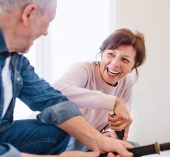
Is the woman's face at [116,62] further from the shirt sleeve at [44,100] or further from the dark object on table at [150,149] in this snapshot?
the dark object on table at [150,149]

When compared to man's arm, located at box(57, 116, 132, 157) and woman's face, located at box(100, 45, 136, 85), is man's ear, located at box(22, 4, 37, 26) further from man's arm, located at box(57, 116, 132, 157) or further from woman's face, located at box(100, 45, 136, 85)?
woman's face, located at box(100, 45, 136, 85)

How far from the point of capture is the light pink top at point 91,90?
1236mm

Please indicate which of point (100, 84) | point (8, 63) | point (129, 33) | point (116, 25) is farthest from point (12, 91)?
point (116, 25)

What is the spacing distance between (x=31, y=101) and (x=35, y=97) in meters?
0.03

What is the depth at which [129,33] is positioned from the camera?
1528mm


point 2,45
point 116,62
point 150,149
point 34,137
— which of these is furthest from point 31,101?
point 116,62

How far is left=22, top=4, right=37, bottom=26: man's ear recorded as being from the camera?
2.71 ft

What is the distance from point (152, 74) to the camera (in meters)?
2.31

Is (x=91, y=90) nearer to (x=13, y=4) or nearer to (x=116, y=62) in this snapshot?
(x=116, y=62)

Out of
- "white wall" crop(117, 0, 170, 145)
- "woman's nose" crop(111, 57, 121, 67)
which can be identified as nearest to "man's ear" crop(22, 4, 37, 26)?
"woman's nose" crop(111, 57, 121, 67)

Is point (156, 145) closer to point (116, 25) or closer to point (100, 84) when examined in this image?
point (100, 84)

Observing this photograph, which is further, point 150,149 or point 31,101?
point 31,101

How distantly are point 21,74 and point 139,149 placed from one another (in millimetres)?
465

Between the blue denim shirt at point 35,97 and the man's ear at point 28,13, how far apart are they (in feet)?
0.45
